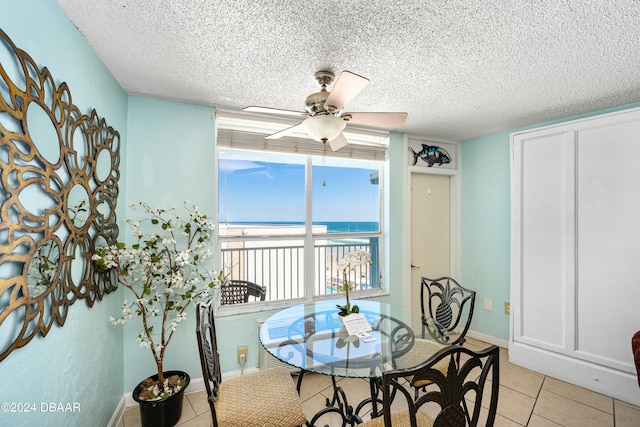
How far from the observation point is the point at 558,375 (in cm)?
269

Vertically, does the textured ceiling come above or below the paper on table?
above

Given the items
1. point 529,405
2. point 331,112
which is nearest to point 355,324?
point 331,112

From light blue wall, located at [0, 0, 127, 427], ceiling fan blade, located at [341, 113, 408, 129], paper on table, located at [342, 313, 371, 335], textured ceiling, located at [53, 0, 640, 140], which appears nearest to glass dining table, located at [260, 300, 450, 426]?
paper on table, located at [342, 313, 371, 335]

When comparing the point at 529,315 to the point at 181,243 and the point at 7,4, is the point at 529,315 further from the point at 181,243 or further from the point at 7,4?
the point at 7,4

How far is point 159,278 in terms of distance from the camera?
2.25m

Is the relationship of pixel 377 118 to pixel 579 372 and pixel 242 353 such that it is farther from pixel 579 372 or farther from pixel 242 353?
pixel 579 372

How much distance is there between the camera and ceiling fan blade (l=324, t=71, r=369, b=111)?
1412 mm

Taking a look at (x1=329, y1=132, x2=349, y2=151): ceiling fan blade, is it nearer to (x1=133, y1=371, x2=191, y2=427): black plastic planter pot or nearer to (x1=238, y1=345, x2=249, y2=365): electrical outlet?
(x1=238, y1=345, x2=249, y2=365): electrical outlet

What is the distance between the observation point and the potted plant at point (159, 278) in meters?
1.98

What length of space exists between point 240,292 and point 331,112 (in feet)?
6.43

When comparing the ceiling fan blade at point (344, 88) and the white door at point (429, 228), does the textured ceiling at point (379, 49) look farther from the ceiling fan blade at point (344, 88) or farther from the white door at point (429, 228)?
the white door at point (429, 228)

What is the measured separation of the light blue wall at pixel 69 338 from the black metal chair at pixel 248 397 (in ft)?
2.03

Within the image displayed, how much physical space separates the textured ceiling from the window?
1.80ft

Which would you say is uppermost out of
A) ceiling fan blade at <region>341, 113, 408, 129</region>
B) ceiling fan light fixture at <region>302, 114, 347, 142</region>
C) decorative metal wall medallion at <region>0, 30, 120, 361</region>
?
ceiling fan blade at <region>341, 113, 408, 129</region>
